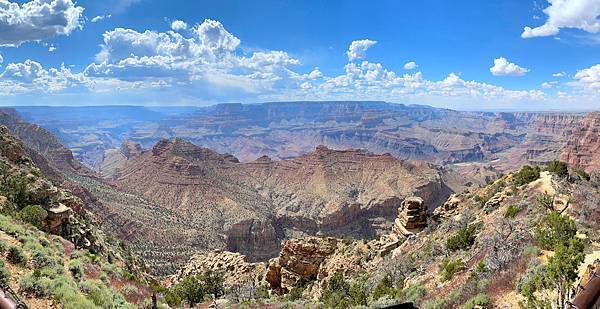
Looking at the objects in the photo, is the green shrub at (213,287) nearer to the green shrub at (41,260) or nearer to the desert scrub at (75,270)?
the desert scrub at (75,270)

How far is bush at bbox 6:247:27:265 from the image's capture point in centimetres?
1559

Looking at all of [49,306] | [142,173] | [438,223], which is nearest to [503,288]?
[49,306]

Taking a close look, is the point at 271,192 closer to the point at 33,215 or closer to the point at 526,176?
the point at 526,176

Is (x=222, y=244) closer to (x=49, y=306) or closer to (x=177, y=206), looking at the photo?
(x=177, y=206)

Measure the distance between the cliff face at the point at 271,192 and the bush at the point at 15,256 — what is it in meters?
63.0

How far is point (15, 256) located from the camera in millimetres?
15766

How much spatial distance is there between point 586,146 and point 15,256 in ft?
588

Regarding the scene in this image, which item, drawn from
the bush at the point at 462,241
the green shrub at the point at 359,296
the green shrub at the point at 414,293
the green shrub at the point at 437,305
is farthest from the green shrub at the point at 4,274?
the bush at the point at 462,241

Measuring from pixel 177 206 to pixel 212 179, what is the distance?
67.0 feet

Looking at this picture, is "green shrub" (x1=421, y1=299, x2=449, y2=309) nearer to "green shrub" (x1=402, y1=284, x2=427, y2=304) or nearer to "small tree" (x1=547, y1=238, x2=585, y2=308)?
"green shrub" (x1=402, y1=284, x2=427, y2=304)

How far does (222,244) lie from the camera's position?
84188mm

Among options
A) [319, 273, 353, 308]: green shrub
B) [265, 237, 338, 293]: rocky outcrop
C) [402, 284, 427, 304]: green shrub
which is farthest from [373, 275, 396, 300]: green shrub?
[265, 237, 338, 293]: rocky outcrop

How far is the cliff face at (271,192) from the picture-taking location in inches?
3671

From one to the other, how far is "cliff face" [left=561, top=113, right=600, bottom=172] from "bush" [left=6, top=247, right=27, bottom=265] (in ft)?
497
